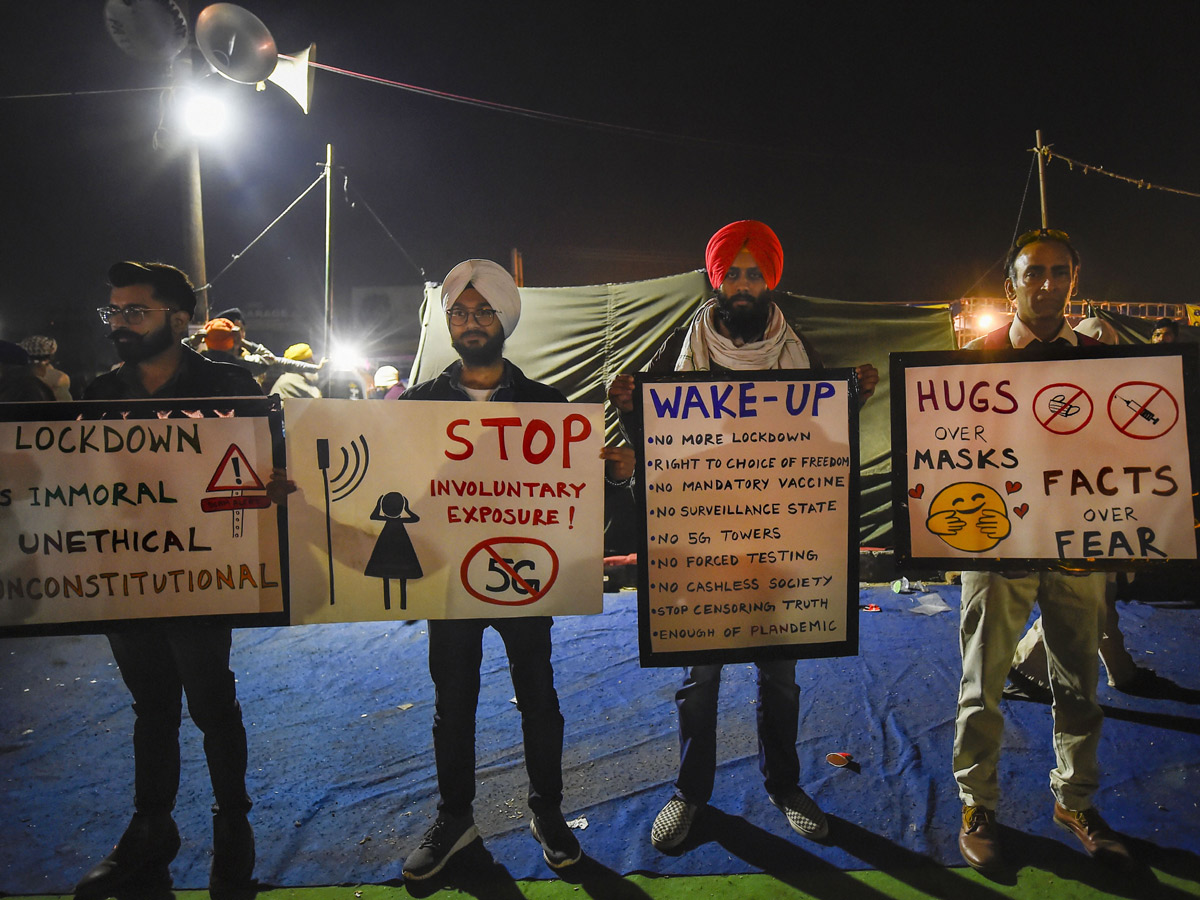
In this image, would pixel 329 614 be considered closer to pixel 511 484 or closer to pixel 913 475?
pixel 511 484

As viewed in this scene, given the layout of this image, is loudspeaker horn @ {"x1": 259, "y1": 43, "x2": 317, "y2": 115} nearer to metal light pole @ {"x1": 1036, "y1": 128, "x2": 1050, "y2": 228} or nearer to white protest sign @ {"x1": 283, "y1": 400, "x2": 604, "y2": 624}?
white protest sign @ {"x1": 283, "y1": 400, "x2": 604, "y2": 624}

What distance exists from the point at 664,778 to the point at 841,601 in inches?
49.0

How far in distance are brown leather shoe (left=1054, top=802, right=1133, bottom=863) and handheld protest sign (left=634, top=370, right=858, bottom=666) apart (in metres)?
1.09

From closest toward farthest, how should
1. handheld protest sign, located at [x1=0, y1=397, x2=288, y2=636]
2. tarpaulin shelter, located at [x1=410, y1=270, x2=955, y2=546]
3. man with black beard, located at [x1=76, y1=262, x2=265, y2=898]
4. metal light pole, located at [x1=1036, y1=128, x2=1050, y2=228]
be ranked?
handheld protest sign, located at [x1=0, y1=397, x2=288, y2=636] < man with black beard, located at [x1=76, y1=262, x2=265, y2=898] < tarpaulin shelter, located at [x1=410, y1=270, x2=955, y2=546] < metal light pole, located at [x1=1036, y1=128, x2=1050, y2=228]

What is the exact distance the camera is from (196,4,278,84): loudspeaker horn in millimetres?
6816

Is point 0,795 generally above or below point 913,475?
below

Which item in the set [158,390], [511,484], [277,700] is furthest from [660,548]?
[277,700]

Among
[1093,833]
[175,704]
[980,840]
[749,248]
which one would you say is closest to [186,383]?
[175,704]

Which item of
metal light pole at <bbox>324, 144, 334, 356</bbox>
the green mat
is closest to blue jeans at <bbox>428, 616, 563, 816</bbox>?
the green mat

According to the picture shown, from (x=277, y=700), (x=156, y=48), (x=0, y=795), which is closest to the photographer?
(x=0, y=795)

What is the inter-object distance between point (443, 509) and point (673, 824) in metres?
1.47

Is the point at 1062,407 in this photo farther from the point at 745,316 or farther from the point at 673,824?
the point at 673,824

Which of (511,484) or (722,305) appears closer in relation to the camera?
(511,484)

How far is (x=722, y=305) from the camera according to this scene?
8.42 ft
